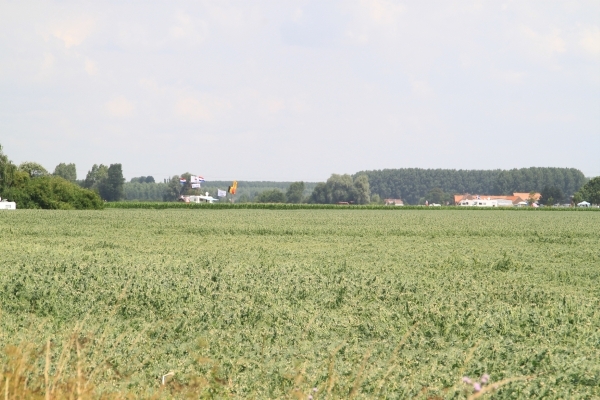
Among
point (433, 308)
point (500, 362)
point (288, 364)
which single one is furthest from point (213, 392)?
point (433, 308)

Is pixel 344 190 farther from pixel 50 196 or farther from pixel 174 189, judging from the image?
pixel 50 196

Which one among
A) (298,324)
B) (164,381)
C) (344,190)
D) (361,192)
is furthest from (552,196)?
(164,381)

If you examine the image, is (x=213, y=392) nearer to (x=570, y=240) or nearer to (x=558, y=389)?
(x=558, y=389)

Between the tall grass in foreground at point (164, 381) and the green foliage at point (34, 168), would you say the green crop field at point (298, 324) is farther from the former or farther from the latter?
the green foliage at point (34, 168)

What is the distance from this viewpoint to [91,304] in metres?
13.7

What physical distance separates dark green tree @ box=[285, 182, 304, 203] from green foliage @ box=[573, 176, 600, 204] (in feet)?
197

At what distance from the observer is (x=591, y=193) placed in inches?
5812

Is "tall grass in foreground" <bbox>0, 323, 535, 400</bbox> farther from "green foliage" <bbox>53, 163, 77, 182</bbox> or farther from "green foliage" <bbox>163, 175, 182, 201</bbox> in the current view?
"green foliage" <bbox>53, 163, 77, 182</bbox>

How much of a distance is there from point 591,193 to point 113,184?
9663 centimetres


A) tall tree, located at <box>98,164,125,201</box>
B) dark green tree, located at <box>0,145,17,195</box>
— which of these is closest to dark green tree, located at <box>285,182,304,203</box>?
tall tree, located at <box>98,164,125,201</box>

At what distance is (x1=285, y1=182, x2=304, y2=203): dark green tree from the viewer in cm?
17088

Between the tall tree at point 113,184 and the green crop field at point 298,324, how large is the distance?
131881mm

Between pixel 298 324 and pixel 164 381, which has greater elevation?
pixel 164 381

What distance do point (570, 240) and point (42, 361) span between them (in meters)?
28.2
